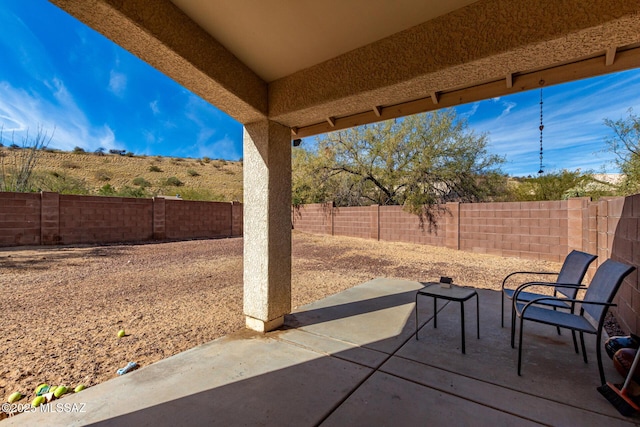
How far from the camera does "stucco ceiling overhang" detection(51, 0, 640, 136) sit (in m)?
1.72

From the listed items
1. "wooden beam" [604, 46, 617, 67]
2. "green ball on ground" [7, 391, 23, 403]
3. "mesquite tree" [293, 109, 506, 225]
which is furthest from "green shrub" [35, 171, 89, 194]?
"wooden beam" [604, 46, 617, 67]

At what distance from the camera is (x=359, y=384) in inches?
84.4

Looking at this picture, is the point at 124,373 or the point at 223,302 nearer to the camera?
the point at 124,373

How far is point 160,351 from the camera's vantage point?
111 inches

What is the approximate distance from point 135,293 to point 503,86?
237 inches

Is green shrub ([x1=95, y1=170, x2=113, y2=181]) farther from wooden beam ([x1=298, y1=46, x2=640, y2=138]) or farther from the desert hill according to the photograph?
wooden beam ([x1=298, y1=46, x2=640, y2=138])

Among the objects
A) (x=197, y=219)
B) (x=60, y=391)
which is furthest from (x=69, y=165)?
(x=60, y=391)

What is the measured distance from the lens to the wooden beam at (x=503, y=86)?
7.01 feet

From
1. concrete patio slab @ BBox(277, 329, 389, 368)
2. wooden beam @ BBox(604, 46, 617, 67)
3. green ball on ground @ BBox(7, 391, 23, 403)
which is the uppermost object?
wooden beam @ BBox(604, 46, 617, 67)

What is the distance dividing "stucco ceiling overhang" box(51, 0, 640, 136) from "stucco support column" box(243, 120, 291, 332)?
38 centimetres

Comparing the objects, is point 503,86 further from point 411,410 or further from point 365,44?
point 411,410

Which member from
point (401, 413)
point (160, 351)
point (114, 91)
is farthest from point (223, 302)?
point (114, 91)

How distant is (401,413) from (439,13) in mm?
2814

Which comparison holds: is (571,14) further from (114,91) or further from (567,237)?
(114,91)
